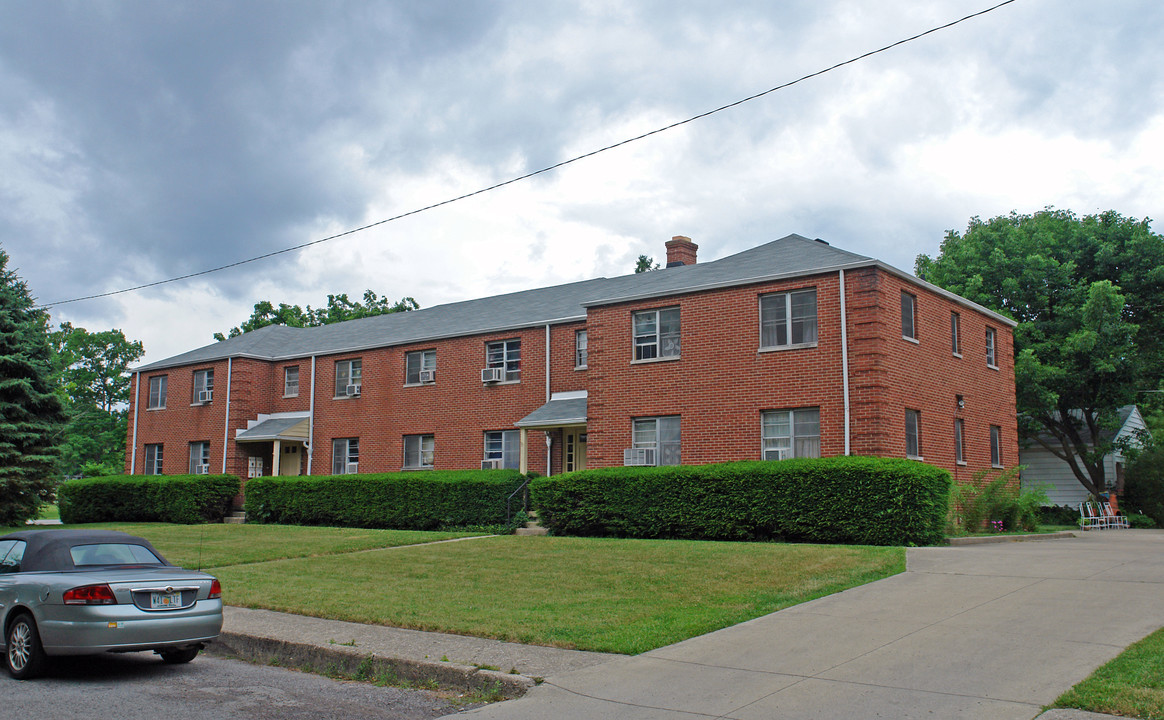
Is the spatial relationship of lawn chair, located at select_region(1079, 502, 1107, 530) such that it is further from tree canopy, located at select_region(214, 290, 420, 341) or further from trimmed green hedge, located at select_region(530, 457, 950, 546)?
tree canopy, located at select_region(214, 290, 420, 341)

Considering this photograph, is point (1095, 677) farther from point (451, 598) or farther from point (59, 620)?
point (59, 620)

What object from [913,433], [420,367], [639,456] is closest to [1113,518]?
[913,433]

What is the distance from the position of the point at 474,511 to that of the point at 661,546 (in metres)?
8.14

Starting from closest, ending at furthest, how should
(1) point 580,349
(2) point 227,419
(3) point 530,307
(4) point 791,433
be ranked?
(4) point 791,433, (1) point 580,349, (3) point 530,307, (2) point 227,419

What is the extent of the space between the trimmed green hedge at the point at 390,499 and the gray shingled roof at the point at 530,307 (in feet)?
17.2

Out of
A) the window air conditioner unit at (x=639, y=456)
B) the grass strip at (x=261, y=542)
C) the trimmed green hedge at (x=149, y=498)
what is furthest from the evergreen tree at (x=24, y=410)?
the window air conditioner unit at (x=639, y=456)

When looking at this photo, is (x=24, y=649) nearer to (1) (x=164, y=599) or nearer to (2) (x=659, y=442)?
(1) (x=164, y=599)

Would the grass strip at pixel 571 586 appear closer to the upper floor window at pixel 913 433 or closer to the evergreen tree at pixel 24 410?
the upper floor window at pixel 913 433

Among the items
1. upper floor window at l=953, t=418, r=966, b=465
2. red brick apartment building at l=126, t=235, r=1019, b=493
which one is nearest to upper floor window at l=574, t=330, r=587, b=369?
red brick apartment building at l=126, t=235, r=1019, b=493

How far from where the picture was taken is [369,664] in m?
8.73

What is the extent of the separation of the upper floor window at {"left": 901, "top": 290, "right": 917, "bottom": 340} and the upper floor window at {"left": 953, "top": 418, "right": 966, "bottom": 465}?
315 centimetres

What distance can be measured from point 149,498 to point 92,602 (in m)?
26.2

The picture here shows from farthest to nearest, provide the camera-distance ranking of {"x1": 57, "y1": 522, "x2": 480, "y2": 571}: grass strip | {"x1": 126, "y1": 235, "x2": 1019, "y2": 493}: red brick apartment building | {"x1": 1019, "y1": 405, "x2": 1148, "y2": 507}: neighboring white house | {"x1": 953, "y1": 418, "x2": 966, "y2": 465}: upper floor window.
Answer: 1. {"x1": 1019, "y1": 405, "x2": 1148, "y2": 507}: neighboring white house
2. {"x1": 953, "y1": 418, "x2": 966, "y2": 465}: upper floor window
3. {"x1": 126, "y1": 235, "x2": 1019, "y2": 493}: red brick apartment building
4. {"x1": 57, "y1": 522, "x2": 480, "y2": 571}: grass strip

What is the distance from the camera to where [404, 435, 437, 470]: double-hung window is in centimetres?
2989
